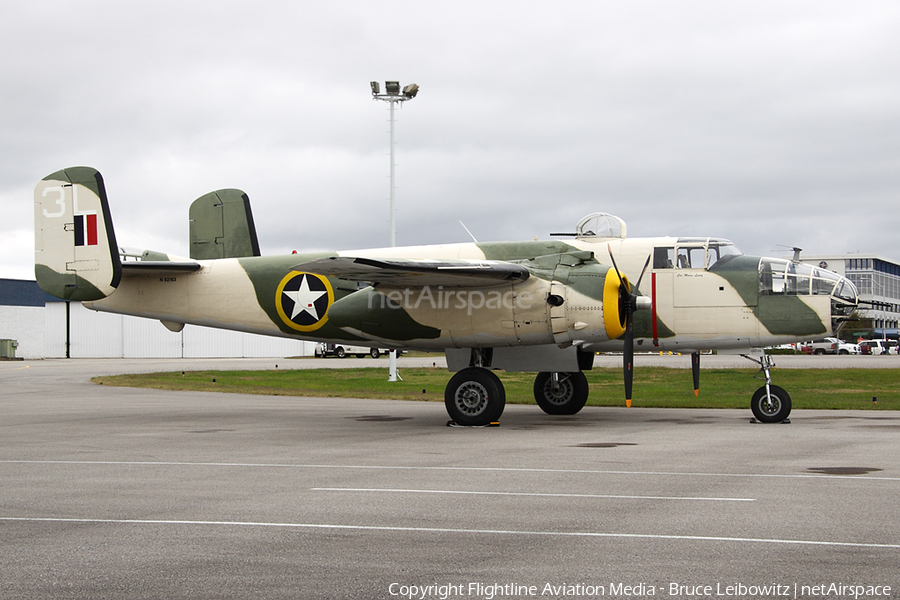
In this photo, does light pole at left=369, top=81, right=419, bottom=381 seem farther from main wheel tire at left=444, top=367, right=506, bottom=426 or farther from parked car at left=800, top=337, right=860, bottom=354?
parked car at left=800, top=337, right=860, bottom=354

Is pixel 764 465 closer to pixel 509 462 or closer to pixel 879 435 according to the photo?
pixel 509 462

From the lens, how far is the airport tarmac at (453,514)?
572cm

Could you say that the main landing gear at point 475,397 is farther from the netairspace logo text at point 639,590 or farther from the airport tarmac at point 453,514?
the netairspace logo text at point 639,590

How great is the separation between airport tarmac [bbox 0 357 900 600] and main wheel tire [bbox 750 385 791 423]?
1.21 meters

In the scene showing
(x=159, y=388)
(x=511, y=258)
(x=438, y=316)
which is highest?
(x=511, y=258)

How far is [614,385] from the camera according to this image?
111 feet

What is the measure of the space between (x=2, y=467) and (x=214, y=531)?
19.5 ft

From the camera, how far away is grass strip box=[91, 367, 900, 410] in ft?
82.7

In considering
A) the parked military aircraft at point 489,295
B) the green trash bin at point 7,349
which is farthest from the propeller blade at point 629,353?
the green trash bin at point 7,349

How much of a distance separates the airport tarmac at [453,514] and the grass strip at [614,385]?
933 centimetres

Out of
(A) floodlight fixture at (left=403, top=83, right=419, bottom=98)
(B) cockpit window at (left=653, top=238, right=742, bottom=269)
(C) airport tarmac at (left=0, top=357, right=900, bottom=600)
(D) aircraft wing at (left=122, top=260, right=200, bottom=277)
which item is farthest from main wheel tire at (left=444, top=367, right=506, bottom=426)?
(A) floodlight fixture at (left=403, top=83, right=419, bottom=98)

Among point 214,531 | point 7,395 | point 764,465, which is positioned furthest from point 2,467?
point 7,395

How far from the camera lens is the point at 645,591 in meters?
5.44

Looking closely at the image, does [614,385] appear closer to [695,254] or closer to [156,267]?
[695,254]
